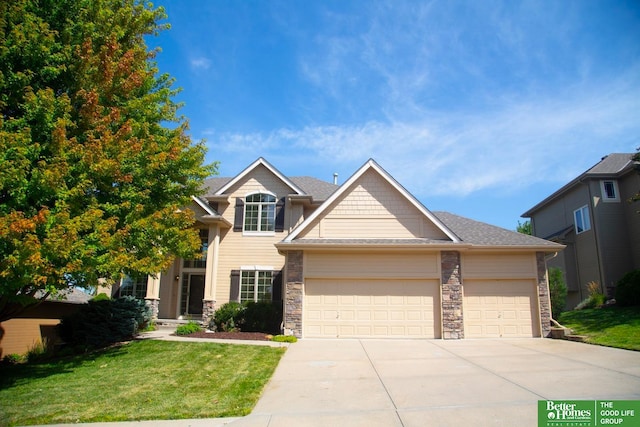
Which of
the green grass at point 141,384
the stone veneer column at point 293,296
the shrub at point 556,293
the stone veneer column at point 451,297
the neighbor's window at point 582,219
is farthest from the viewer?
Answer: the neighbor's window at point 582,219

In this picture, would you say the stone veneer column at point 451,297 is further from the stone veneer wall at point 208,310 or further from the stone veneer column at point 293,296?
the stone veneer wall at point 208,310

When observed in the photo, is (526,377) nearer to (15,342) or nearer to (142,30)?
(142,30)

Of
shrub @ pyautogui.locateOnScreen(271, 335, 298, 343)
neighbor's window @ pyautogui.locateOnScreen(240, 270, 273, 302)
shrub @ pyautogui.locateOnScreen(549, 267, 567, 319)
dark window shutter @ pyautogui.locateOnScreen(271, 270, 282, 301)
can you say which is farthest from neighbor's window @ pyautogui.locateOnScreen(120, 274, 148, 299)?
shrub @ pyautogui.locateOnScreen(549, 267, 567, 319)

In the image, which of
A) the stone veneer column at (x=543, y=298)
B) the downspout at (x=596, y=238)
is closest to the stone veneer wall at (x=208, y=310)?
the stone veneer column at (x=543, y=298)

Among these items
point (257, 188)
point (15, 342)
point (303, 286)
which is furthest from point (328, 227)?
point (15, 342)

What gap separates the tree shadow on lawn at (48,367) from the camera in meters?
9.90

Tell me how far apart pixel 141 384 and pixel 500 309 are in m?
12.0

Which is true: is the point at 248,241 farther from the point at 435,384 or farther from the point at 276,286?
the point at 435,384

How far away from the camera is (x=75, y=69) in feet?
32.8

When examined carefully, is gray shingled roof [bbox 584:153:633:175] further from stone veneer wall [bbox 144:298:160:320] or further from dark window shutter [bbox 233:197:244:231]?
stone veneer wall [bbox 144:298:160:320]

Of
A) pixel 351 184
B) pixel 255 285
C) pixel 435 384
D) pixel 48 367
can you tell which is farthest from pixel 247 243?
pixel 435 384

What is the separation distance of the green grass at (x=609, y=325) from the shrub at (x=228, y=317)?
40.5ft

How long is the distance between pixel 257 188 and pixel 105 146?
1042 centimetres

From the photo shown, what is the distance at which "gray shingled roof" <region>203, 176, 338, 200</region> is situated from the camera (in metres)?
20.7
